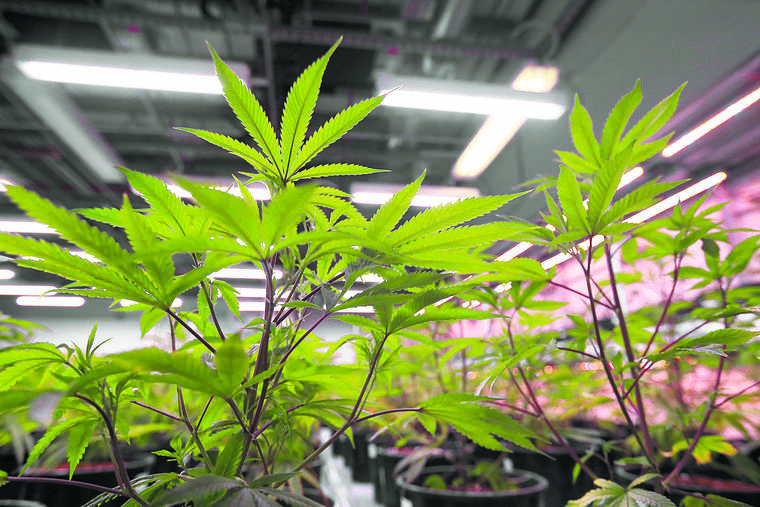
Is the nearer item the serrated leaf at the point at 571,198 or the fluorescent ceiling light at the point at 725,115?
the serrated leaf at the point at 571,198

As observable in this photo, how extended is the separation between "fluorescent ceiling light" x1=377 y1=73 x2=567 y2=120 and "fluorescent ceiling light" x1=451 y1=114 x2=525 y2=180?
8 cm

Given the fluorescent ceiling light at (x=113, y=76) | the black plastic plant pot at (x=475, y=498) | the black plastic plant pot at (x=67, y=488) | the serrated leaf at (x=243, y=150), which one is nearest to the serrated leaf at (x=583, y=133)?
the serrated leaf at (x=243, y=150)

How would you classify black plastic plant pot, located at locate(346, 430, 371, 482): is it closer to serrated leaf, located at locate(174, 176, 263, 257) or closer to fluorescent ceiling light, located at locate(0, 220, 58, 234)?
fluorescent ceiling light, located at locate(0, 220, 58, 234)

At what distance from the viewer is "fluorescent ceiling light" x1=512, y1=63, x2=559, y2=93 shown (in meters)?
2.32

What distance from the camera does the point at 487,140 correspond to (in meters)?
2.63

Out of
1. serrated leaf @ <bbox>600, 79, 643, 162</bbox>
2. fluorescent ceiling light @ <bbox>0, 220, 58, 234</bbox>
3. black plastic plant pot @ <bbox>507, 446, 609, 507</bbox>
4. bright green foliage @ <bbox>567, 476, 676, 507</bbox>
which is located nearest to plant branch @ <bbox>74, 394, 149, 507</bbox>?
fluorescent ceiling light @ <bbox>0, 220, 58, 234</bbox>

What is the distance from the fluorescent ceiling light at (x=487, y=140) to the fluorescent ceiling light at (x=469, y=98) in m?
0.08

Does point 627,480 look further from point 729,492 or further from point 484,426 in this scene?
point 484,426

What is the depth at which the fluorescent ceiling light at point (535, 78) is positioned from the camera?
2320 millimetres

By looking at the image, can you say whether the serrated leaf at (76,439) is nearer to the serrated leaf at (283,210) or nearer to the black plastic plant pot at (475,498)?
the serrated leaf at (283,210)

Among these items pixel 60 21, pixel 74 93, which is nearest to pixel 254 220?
pixel 60 21

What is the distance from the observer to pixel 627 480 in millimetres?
913

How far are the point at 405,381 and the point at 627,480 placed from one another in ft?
4.19

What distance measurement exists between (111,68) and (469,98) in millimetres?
1747
